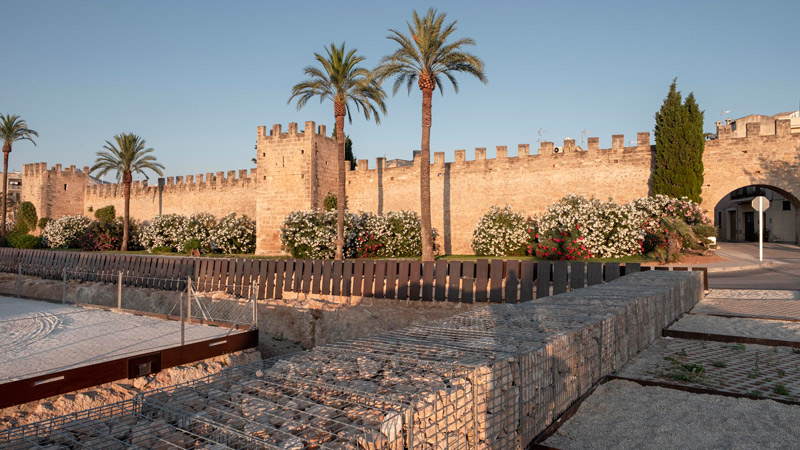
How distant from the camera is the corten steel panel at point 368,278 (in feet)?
36.3

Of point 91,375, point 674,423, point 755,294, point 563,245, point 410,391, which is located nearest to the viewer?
point 410,391

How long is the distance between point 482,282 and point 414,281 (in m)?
1.49

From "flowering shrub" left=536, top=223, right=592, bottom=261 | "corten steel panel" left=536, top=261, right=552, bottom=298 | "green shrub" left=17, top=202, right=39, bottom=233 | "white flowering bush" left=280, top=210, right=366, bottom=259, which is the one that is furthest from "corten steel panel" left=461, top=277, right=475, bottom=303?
"green shrub" left=17, top=202, right=39, bottom=233

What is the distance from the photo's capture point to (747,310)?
7.80 m

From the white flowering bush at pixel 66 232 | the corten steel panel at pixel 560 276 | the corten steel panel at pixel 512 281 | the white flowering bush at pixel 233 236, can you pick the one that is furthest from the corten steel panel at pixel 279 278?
the white flowering bush at pixel 66 232

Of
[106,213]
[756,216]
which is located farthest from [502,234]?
[106,213]

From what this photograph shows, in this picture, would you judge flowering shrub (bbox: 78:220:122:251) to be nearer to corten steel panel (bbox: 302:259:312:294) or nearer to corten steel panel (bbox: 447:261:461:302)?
corten steel panel (bbox: 302:259:312:294)

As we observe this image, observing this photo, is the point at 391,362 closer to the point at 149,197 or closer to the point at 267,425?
the point at 267,425

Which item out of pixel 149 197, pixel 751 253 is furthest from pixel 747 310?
pixel 149 197

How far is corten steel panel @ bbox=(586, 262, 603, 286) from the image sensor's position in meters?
8.46

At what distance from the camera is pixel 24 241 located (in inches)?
1468

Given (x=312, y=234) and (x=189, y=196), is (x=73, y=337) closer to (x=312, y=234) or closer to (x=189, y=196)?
(x=312, y=234)

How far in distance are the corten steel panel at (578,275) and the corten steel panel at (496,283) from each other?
1263 mm

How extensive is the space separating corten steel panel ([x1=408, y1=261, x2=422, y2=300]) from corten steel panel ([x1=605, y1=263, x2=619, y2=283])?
353 cm
